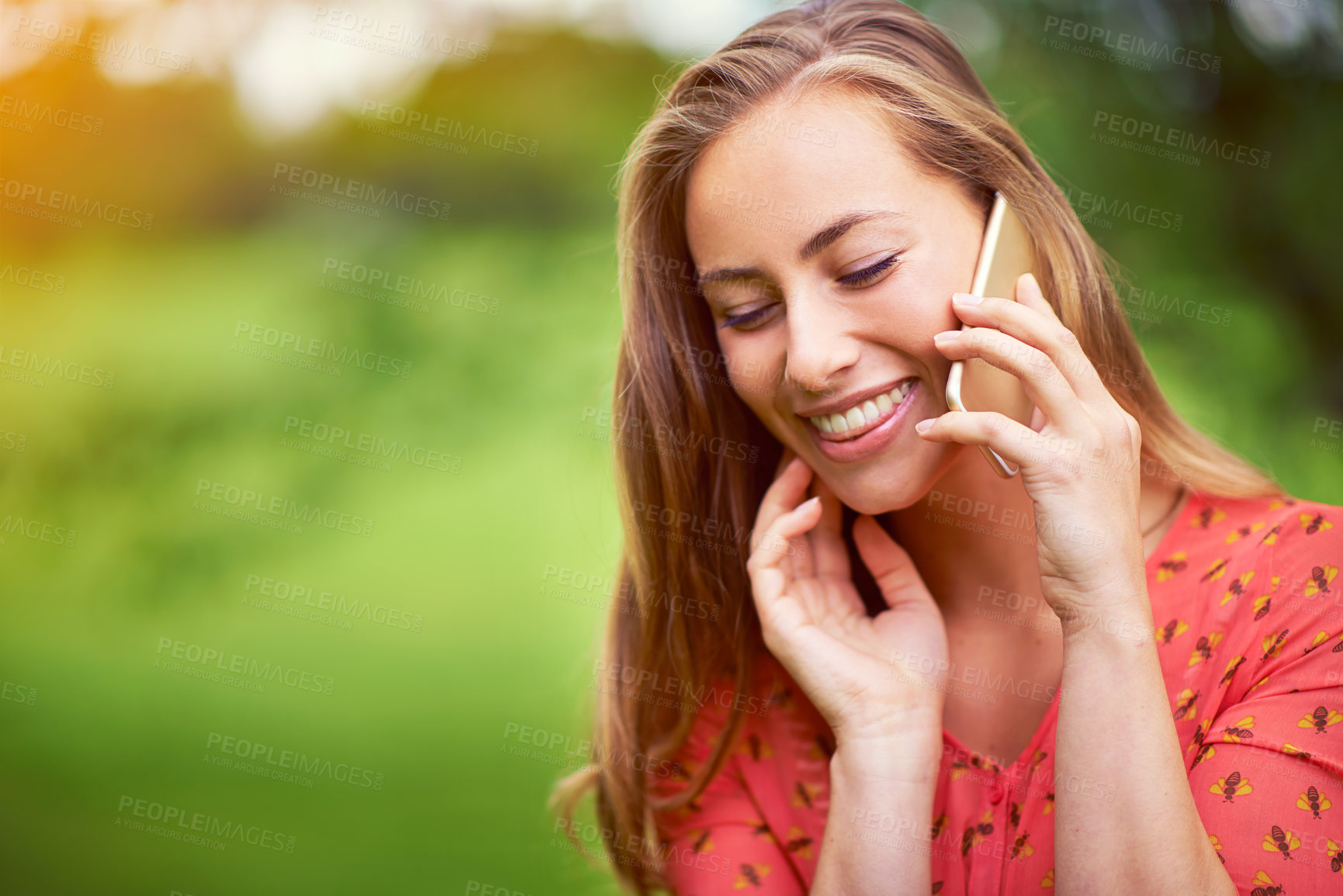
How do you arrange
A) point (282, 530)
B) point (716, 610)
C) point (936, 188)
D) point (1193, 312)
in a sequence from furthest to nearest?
point (282, 530)
point (1193, 312)
point (716, 610)
point (936, 188)

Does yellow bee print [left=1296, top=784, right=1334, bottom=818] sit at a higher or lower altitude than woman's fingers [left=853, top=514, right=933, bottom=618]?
lower

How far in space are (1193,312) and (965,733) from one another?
1.83 m

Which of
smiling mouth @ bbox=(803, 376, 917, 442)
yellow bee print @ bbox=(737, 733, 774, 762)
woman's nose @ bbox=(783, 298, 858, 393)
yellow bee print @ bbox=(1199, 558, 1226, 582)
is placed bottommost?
yellow bee print @ bbox=(737, 733, 774, 762)

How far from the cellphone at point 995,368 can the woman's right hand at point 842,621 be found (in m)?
0.30

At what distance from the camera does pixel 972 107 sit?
4.50ft

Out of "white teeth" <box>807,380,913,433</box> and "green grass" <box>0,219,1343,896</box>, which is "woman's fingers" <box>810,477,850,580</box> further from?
"green grass" <box>0,219,1343,896</box>

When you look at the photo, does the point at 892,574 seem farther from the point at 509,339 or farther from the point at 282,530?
the point at 282,530

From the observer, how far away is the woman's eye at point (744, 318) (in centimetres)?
131

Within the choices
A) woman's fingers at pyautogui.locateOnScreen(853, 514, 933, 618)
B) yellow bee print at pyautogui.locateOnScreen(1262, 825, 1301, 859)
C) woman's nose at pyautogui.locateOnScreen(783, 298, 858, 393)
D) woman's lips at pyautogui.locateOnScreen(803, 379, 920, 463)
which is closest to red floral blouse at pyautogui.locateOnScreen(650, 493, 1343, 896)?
yellow bee print at pyautogui.locateOnScreen(1262, 825, 1301, 859)

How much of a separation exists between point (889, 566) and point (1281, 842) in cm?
63

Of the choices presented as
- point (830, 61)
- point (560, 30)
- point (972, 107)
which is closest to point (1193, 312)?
point (972, 107)

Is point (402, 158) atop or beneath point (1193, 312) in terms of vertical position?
atop

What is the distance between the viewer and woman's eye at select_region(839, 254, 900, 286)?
1.22m

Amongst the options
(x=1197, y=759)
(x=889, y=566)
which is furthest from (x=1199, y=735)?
(x=889, y=566)
